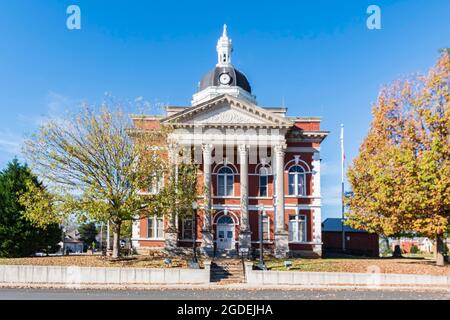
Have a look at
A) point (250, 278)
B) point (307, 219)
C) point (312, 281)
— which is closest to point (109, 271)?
point (250, 278)

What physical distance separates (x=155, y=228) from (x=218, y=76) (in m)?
18.4

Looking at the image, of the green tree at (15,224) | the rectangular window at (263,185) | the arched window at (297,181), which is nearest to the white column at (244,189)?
the rectangular window at (263,185)

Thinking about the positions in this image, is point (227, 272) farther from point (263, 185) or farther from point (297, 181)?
point (297, 181)

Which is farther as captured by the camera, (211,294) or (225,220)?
(225,220)

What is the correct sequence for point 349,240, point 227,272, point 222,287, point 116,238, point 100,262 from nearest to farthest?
point 222,287
point 100,262
point 227,272
point 116,238
point 349,240

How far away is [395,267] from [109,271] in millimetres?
17246

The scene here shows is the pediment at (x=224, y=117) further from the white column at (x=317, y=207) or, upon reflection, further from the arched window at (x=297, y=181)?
the white column at (x=317, y=207)

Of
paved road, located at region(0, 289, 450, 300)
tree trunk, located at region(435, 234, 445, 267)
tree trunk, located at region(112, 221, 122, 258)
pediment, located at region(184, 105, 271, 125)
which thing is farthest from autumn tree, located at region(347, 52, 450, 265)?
tree trunk, located at region(112, 221, 122, 258)

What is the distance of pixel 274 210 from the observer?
3691cm

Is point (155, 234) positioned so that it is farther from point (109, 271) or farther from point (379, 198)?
point (379, 198)

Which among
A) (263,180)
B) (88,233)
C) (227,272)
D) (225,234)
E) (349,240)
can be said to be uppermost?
(263,180)

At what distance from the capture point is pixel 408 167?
24.0 meters

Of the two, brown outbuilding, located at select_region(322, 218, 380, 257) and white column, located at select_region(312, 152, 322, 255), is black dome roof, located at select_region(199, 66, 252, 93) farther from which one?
brown outbuilding, located at select_region(322, 218, 380, 257)

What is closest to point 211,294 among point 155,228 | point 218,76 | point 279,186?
point 279,186
